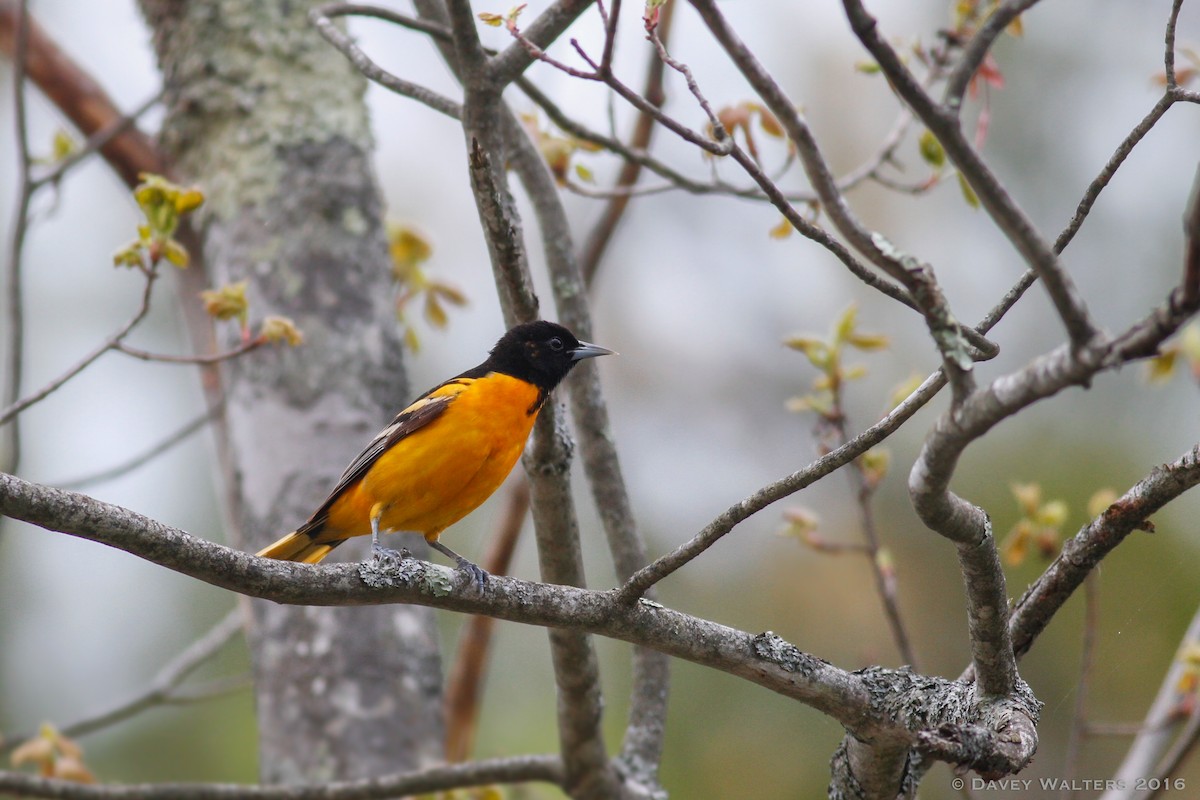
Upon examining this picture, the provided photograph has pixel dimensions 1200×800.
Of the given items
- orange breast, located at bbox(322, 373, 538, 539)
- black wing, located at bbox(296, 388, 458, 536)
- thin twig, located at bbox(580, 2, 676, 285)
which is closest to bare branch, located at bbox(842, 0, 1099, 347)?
orange breast, located at bbox(322, 373, 538, 539)

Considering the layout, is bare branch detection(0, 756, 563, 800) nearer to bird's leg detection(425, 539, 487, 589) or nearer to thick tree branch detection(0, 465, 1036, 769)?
bird's leg detection(425, 539, 487, 589)

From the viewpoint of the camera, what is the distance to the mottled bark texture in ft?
14.1

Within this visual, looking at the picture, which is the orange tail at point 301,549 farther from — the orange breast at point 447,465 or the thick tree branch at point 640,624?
the thick tree branch at point 640,624

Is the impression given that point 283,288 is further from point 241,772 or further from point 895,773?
point 241,772

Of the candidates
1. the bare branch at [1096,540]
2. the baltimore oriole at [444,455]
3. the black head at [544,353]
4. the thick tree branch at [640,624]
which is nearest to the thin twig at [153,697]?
the baltimore oriole at [444,455]

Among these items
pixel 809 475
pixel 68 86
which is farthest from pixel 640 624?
pixel 68 86

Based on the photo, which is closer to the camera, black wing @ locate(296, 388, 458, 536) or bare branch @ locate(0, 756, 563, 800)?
bare branch @ locate(0, 756, 563, 800)

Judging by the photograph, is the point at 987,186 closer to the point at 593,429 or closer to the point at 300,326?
the point at 593,429

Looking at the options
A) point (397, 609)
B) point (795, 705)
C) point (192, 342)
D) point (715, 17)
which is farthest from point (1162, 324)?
point (795, 705)

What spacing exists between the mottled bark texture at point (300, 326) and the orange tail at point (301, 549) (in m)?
0.14

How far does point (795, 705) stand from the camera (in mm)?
6715

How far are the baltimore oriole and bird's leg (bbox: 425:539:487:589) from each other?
0.03 m

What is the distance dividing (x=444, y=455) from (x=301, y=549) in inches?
32.0

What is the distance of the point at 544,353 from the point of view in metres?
4.36
